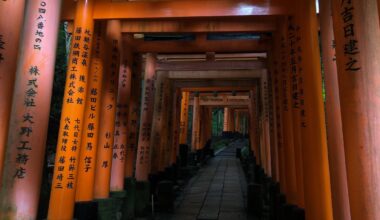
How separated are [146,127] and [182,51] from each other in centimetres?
246

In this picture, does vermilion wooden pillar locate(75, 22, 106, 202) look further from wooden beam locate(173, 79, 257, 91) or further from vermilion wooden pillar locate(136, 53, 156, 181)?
wooden beam locate(173, 79, 257, 91)

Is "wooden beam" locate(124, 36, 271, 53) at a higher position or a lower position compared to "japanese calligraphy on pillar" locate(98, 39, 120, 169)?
higher

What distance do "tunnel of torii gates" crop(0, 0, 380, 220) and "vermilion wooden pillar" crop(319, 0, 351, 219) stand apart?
1 cm

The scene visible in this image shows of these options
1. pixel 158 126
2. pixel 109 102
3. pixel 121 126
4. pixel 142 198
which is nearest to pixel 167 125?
pixel 158 126

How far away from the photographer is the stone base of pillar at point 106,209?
237 inches

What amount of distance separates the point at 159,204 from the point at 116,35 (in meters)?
4.44

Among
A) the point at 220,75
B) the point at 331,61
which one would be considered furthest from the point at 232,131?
the point at 331,61

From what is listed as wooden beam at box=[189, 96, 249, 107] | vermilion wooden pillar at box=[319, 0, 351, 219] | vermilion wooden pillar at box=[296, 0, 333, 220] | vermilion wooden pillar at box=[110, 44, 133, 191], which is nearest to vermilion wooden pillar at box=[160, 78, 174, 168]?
vermilion wooden pillar at box=[110, 44, 133, 191]

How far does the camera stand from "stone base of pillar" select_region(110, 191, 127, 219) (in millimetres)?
6617

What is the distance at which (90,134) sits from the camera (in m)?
5.67

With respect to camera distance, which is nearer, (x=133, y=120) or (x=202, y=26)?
(x=202, y=26)

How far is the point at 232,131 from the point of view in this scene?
3300 centimetres

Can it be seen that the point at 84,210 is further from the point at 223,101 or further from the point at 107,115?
the point at 223,101

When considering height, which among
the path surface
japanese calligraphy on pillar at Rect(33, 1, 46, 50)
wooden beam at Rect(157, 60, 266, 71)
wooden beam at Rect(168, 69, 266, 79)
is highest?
wooden beam at Rect(168, 69, 266, 79)
